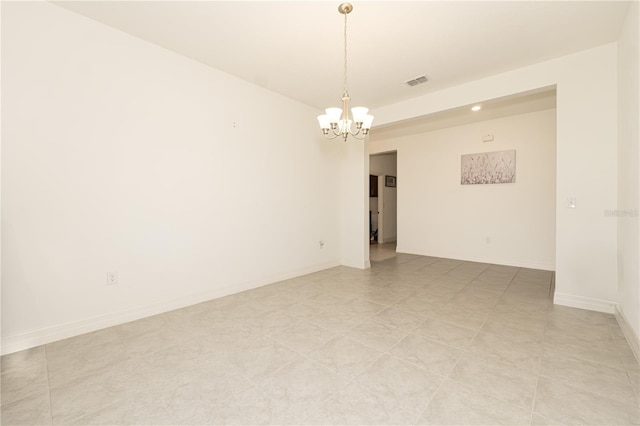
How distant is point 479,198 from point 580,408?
183 inches

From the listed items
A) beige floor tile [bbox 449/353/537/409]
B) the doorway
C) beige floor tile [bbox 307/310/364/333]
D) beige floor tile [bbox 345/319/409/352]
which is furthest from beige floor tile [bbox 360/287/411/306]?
the doorway

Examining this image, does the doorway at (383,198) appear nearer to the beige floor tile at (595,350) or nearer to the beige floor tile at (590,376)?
the beige floor tile at (595,350)

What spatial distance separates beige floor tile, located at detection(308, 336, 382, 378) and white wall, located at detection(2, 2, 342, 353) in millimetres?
1814

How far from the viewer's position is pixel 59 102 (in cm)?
232

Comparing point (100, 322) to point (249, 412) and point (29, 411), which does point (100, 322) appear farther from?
point (249, 412)

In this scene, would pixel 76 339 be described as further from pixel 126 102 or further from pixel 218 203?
pixel 126 102

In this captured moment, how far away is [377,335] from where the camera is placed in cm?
240

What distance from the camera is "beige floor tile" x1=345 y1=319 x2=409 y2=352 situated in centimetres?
224

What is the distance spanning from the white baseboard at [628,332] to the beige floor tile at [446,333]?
1063 mm

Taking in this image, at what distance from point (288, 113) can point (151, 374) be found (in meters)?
3.65

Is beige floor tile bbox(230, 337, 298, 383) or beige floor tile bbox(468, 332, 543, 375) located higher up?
beige floor tile bbox(468, 332, 543, 375)

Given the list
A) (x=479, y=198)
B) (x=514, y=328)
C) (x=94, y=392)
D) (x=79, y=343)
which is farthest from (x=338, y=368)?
(x=479, y=198)

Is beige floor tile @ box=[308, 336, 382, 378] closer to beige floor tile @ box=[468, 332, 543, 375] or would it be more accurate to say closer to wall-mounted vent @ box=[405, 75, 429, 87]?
beige floor tile @ box=[468, 332, 543, 375]

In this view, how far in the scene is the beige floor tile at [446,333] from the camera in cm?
Answer: 227
